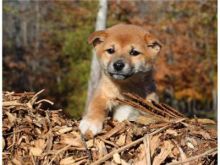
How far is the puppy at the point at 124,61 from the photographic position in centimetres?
553

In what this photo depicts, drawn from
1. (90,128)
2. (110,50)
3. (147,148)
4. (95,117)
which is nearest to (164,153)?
(147,148)

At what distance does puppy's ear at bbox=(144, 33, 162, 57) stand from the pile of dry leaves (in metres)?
1.83

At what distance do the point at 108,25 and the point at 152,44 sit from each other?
2268 centimetres

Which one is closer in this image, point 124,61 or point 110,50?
point 124,61

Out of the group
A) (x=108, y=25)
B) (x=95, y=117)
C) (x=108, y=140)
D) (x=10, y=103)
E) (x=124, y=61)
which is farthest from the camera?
(x=108, y=25)

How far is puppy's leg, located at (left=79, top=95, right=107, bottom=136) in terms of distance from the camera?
3.87 m

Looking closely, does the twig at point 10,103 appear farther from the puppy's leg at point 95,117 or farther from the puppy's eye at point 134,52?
the puppy's eye at point 134,52

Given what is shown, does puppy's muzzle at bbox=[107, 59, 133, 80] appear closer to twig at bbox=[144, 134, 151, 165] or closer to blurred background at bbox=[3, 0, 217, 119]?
twig at bbox=[144, 134, 151, 165]

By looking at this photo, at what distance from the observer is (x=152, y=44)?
5914 millimetres

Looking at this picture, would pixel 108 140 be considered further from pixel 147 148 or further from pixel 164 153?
pixel 164 153

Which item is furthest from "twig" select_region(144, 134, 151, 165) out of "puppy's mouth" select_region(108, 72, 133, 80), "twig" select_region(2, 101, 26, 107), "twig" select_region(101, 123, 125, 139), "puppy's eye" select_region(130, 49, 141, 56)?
"puppy's eye" select_region(130, 49, 141, 56)

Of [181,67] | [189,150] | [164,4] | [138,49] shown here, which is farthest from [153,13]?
[189,150]

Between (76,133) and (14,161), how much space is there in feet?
1.62

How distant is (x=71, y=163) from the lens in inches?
143
